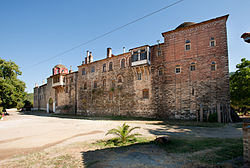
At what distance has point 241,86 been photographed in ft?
64.5

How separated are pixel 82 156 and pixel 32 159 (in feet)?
6.35

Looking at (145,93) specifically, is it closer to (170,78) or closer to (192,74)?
(170,78)

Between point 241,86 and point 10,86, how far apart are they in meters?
36.5

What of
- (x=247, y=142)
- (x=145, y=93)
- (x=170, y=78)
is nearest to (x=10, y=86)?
(x=145, y=93)

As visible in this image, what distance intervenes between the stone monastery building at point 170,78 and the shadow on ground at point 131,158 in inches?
488

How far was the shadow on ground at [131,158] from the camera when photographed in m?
4.43

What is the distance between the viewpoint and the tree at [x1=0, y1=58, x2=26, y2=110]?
21.8 meters

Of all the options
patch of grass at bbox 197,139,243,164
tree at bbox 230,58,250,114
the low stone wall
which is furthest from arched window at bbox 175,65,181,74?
the low stone wall

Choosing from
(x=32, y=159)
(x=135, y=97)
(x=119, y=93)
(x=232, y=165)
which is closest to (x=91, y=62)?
(x=119, y=93)

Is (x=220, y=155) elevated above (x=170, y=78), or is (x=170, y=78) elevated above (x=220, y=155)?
(x=170, y=78)

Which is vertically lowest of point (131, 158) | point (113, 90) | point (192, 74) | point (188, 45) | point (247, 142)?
point (131, 158)

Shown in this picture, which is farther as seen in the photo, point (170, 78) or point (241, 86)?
point (241, 86)

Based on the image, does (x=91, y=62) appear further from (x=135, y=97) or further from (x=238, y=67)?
(x=238, y=67)

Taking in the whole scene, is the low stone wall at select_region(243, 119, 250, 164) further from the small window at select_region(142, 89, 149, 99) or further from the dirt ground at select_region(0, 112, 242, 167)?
the small window at select_region(142, 89, 149, 99)
